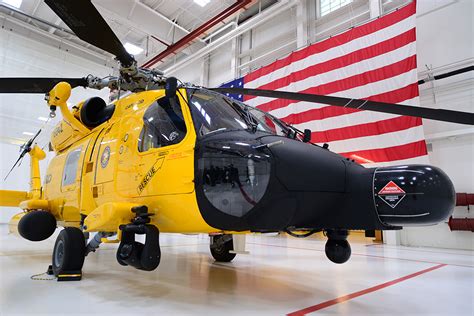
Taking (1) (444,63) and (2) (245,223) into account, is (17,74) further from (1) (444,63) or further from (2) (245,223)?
(1) (444,63)

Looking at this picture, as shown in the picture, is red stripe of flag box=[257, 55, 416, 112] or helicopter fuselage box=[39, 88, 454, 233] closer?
helicopter fuselage box=[39, 88, 454, 233]

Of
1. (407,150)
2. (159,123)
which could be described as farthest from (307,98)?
(407,150)

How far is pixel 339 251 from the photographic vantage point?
242 centimetres

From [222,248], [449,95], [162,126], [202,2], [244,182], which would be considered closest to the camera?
[244,182]

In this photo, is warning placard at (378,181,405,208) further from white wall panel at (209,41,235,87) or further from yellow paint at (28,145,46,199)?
white wall panel at (209,41,235,87)

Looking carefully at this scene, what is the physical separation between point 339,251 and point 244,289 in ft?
3.04

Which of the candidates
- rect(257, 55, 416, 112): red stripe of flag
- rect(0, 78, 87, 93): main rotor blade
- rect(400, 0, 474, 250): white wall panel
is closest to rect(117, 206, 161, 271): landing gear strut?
rect(0, 78, 87, 93): main rotor blade

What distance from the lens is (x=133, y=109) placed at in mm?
3225

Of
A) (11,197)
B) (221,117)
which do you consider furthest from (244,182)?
(11,197)

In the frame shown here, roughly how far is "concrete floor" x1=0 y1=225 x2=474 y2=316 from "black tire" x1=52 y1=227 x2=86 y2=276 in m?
0.15

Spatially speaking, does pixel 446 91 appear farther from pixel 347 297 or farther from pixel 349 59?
pixel 347 297

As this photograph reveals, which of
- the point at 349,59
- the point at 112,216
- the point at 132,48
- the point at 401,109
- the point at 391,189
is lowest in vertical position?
the point at 112,216

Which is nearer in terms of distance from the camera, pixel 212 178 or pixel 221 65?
pixel 212 178

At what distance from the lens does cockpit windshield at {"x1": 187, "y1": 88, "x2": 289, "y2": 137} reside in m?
2.44
